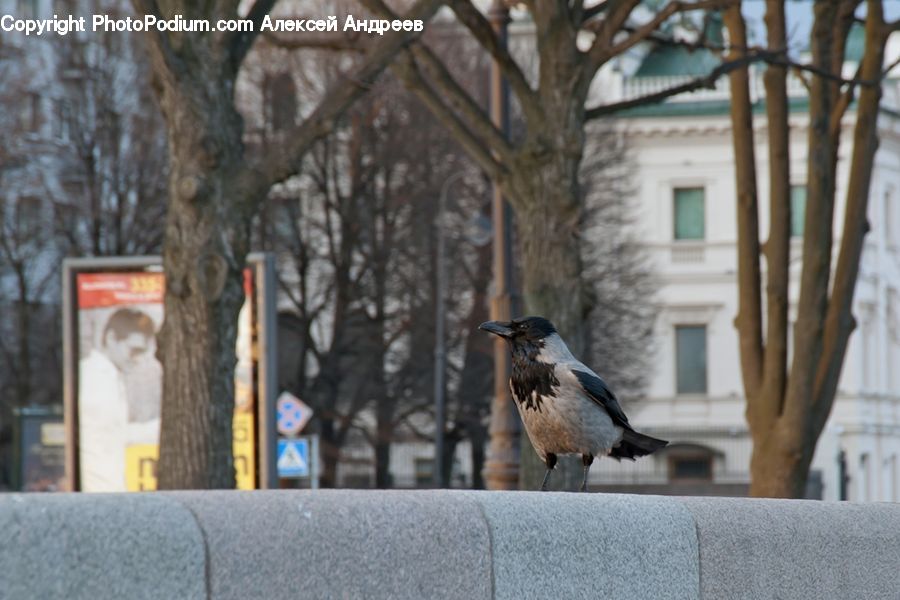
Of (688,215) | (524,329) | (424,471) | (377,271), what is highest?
(688,215)

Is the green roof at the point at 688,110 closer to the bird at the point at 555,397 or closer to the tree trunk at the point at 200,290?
the tree trunk at the point at 200,290

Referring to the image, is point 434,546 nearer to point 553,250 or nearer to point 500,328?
point 500,328

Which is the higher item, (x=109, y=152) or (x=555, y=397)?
(x=109, y=152)

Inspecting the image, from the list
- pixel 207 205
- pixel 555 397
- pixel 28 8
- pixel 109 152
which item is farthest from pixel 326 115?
pixel 28 8

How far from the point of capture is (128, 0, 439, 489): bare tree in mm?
12180

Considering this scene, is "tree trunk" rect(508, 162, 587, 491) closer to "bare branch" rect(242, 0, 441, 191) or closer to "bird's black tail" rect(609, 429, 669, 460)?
"bare branch" rect(242, 0, 441, 191)

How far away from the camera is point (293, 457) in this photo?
96.2 feet

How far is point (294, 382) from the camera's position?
45375 mm

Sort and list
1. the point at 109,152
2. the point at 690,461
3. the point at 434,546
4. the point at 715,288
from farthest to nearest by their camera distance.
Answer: the point at 715,288, the point at 690,461, the point at 109,152, the point at 434,546

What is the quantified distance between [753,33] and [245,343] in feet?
18.0

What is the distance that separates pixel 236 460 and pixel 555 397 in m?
12.8

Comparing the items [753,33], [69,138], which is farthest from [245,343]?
[69,138]

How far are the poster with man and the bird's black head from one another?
39.3 feet

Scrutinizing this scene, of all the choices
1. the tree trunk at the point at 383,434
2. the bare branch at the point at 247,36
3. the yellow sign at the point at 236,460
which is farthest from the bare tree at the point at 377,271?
the bare branch at the point at 247,36
